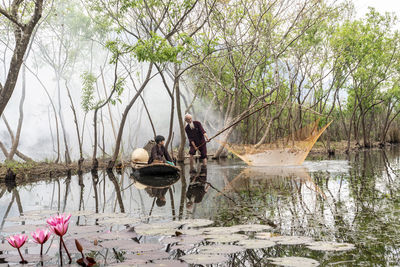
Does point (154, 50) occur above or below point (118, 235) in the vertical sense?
above

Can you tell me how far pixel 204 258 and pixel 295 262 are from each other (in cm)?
63

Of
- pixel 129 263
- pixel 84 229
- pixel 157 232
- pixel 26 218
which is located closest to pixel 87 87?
pixel 26 218

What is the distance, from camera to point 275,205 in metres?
5.52

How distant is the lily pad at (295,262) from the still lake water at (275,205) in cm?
9

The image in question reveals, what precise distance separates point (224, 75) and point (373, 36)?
773 centimetres

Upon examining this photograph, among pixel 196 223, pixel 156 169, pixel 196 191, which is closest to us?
pixel 196 223

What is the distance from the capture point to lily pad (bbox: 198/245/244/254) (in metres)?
3.11

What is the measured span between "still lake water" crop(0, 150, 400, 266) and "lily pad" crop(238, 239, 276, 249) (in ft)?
0.19

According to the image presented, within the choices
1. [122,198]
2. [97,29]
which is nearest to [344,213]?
[122,198]

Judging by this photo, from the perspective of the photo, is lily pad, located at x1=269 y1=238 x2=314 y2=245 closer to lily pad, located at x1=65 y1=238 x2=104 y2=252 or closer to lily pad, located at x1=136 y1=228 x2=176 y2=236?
lily pad, located at x1=136 y1=228 x2=176 y2=236

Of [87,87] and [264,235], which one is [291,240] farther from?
[87,87]

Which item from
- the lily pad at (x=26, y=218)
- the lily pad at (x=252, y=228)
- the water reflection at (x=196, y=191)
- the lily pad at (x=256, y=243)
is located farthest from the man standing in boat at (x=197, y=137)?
the lily pad at (x=256, y=243)

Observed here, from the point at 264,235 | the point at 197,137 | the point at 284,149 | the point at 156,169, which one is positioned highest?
the point at 197,137

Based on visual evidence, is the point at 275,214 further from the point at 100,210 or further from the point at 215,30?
the point at 215,30
